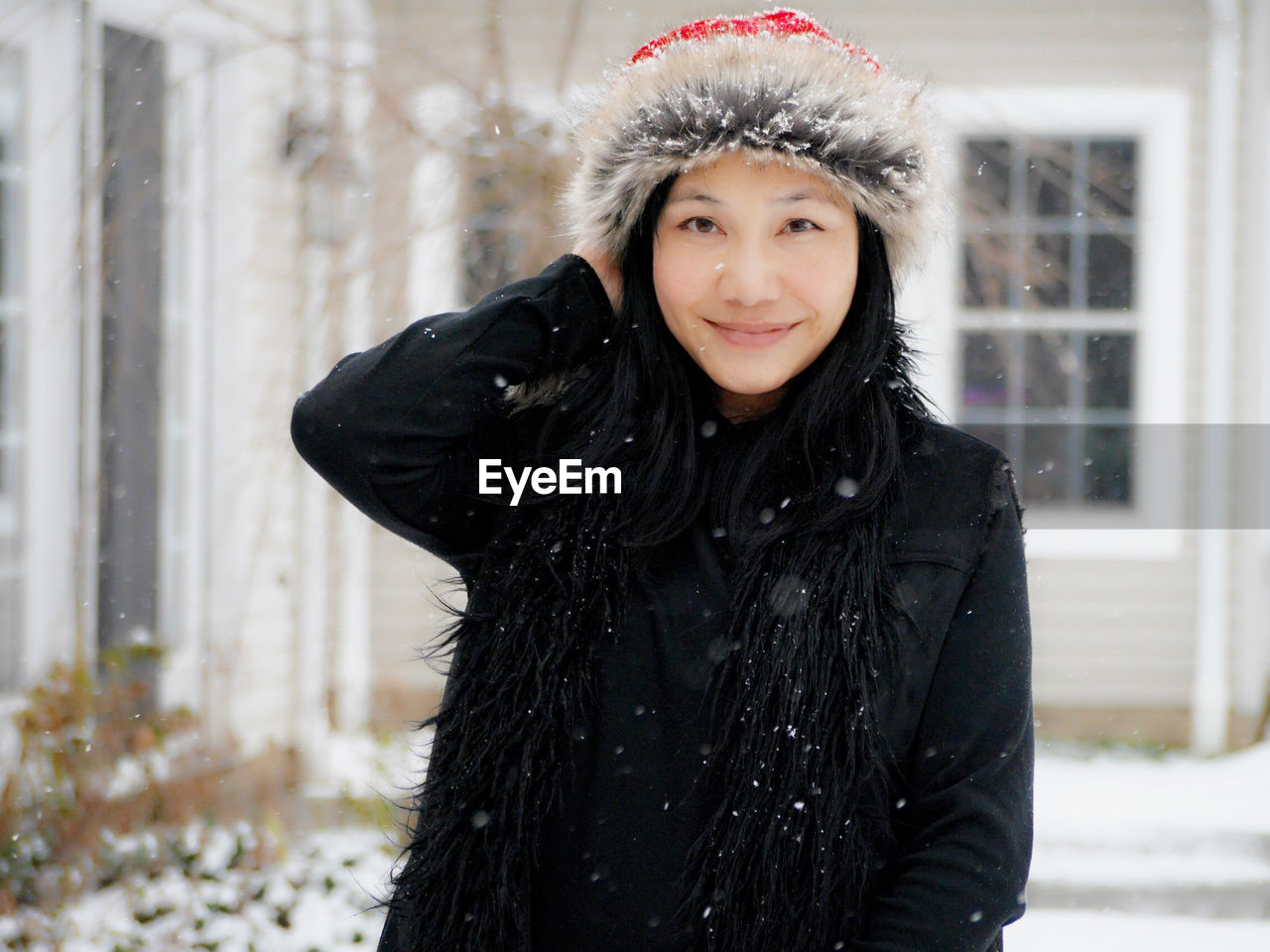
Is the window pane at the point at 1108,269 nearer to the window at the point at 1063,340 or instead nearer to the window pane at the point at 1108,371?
the window at the point at 1063,340

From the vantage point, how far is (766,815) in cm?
144

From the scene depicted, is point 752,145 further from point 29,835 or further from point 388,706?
point 388,706

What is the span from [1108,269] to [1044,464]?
105cm

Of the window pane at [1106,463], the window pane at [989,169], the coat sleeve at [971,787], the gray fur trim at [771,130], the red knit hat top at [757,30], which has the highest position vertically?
the window pane at [989,169]

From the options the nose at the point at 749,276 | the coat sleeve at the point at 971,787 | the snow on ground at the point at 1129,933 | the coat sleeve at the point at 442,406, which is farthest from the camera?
the snow on ground at the point at 1129,933

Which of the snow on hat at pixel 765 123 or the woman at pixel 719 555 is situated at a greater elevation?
the snow on hat at pixel 765 123

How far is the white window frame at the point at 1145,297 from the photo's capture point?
5824mm

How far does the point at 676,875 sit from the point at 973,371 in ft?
17.0

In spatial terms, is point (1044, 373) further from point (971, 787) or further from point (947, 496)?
point (971, 787)

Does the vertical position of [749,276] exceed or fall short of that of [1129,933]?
it exceeds it

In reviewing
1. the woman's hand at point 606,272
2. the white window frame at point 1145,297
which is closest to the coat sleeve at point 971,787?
the woman's hand at point 606,272

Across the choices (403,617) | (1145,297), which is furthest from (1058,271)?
(403,617)

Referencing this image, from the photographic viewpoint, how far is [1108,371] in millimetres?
6199

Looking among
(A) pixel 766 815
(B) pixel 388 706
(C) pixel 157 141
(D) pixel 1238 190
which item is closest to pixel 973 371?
(D) pixel 1238 190
